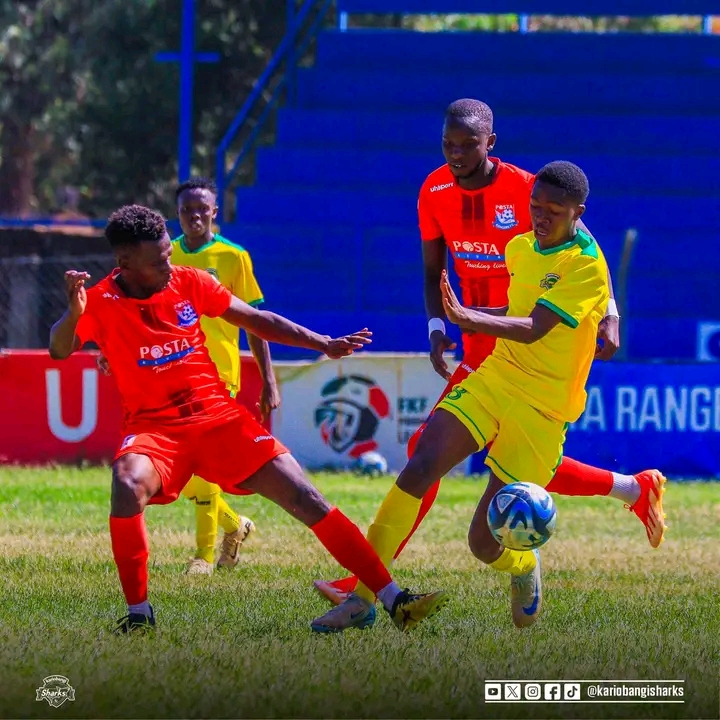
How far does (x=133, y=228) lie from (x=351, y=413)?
302 inches

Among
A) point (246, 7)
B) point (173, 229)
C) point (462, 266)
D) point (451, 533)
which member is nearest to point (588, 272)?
point (462, 266)

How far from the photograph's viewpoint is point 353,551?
21.7 ft

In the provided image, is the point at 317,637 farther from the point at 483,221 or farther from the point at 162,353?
the point at 483,221

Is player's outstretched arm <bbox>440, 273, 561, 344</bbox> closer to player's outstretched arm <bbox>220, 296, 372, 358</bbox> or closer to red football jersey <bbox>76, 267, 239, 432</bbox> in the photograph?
player's outstretched arm <bbox>220, 296, 372, 358</bbox>

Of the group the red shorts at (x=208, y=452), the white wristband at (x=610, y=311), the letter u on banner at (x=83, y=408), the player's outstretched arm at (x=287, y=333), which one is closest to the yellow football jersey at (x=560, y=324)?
the white wristband at (x=610, y=311)

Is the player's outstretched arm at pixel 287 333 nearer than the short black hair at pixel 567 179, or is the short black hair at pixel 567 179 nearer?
the short black hair at pixel 567 179

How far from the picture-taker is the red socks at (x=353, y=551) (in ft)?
21.7

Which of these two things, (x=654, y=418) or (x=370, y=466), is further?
(x=654, y=418)

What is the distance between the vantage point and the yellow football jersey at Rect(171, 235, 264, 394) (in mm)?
8977

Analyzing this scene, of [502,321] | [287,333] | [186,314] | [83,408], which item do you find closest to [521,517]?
[502,321]

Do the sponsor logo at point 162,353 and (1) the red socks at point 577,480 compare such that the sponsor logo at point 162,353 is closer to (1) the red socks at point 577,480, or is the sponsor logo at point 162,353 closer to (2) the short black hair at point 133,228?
(2) the short black hair at point 133,228

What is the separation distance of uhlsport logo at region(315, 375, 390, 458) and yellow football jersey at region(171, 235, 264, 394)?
4.88 meters

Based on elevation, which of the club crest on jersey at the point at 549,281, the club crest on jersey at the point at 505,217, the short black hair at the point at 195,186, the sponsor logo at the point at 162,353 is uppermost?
the short black hair at the point at 195,186

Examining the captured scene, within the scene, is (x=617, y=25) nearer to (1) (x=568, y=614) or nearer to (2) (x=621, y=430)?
(2) (x=621, y=430)
